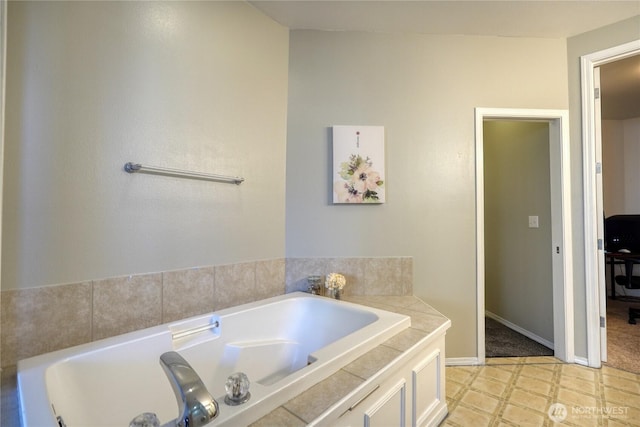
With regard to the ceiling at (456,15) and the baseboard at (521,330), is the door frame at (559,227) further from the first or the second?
the ceiling at (456,15)

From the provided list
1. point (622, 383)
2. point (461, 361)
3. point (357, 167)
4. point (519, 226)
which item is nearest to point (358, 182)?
point (357, 167)

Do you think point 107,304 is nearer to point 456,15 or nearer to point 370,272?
Result: point 370,272

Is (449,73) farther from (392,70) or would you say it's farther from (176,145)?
(176,145)

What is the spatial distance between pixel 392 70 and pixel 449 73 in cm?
44

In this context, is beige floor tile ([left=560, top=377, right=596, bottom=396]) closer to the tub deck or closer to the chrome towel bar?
the tub deck

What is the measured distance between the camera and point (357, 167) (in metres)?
2.17

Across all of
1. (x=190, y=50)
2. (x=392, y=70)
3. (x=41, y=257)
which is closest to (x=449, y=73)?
(x=392, y=70)

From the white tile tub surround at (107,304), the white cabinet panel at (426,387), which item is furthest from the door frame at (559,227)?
the white tile tub surround at (107,304)

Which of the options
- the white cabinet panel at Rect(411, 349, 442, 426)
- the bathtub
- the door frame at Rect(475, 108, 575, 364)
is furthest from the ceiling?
the white cabinet panel at Rect(411, 349, 442, 426)

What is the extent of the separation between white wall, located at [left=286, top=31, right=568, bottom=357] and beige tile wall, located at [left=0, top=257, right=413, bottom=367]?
0.43ft

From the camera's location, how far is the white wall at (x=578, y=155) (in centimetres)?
218

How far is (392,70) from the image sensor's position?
2.23 meters

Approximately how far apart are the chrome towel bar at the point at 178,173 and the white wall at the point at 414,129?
50 cm

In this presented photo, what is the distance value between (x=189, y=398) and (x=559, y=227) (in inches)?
104
